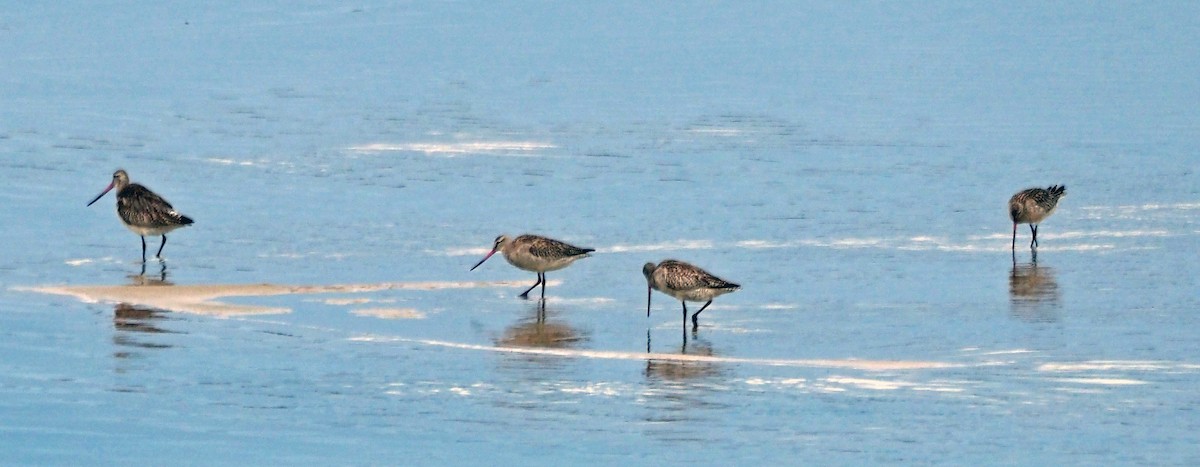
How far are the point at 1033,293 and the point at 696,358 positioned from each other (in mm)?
4396

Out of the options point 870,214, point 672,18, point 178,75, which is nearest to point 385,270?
point 870,214

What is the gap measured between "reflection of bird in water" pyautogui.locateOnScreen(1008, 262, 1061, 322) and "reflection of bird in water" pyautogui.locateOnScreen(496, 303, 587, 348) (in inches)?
148

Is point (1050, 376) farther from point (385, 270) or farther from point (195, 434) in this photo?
point (385, 270)

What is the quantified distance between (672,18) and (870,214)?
82.3ft

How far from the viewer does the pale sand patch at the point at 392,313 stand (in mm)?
17656

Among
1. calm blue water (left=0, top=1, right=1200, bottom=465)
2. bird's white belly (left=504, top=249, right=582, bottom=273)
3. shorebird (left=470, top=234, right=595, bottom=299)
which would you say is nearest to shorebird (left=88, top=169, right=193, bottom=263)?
calm blue water (left=0, top=1, right=1200, bottom=465)

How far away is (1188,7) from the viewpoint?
49438 millimetres

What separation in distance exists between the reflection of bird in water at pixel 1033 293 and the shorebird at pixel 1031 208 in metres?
1.40

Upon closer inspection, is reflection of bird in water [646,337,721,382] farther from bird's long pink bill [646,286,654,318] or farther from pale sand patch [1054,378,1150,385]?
pale sand patch [1054,378,1150,385]

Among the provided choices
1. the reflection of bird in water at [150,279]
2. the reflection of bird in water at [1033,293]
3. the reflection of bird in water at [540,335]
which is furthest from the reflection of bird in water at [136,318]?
the reflection of bird in water at [1033,293]

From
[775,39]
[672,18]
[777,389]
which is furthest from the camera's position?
[672,18]

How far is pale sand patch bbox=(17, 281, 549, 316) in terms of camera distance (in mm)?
17984

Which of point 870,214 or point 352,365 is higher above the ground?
point 870,214

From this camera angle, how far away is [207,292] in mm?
18906
